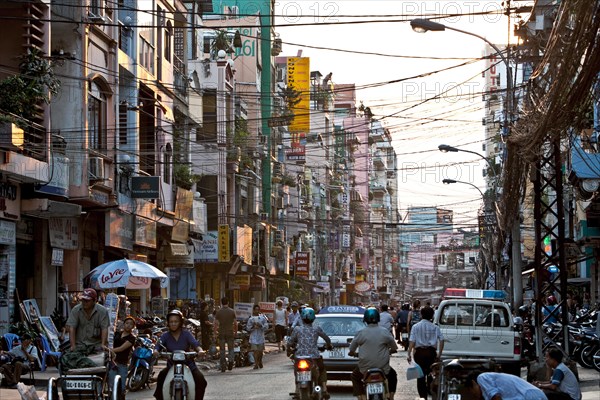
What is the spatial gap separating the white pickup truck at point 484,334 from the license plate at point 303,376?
251 inches

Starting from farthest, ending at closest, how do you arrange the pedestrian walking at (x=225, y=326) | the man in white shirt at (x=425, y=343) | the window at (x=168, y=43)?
the window at (x=168, y=43) < the pedestrian walking at (x=225, y=326) < the man in white shirt at (x=425, y=343)

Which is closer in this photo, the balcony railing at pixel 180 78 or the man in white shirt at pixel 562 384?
the man in white shirt at pixel 562 384

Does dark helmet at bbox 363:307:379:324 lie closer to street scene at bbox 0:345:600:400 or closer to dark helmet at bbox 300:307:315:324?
dark helmet at bbox 300:307:315:324

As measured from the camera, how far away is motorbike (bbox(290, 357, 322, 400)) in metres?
18.5

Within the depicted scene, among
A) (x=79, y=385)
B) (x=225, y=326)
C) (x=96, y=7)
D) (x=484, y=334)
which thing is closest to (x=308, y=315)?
(x=79, y=385)

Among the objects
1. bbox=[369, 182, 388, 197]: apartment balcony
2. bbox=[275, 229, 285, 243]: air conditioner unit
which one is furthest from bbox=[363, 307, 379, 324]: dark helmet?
bbox=[369, 182, 388, 197]: apartment balcony

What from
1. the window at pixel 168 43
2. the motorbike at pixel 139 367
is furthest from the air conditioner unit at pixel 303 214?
the motorbike at pixel 139 367

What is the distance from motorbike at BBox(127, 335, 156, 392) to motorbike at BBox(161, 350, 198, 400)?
9.66 meters

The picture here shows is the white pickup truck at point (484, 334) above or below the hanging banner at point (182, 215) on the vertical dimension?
below

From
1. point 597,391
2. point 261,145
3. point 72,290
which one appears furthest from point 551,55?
point 261,145

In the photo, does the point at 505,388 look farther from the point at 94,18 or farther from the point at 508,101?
the point at 94,18

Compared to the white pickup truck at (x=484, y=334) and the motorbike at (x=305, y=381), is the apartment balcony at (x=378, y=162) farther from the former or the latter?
the motorbike at (x=305, y=381)

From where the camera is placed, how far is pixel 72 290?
3338 centimetres

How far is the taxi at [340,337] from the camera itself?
931 inches
